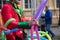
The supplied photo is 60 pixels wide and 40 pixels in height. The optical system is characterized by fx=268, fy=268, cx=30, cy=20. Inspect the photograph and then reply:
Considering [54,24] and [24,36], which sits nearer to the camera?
[24,36]

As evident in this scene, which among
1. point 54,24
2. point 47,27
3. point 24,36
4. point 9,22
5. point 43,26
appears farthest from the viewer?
point 54,24

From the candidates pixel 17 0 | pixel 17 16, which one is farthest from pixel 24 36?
pixel 17 0

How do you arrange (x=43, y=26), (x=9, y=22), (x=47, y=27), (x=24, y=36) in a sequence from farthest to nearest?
1. (x=43, y=26)
2. (x=47, y=27)
3. (x=24, y=36)
4. (x=9, y=22)

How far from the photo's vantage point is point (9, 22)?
2785 mm

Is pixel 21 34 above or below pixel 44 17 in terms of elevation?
above

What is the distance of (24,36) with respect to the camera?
2.97 m

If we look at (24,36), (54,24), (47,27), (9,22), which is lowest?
(54,24)

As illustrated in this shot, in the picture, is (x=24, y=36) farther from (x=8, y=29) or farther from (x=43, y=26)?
(x=43, y=26)

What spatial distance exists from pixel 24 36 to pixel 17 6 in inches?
14.8

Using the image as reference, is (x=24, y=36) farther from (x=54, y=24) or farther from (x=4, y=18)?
(x=54, y=24)

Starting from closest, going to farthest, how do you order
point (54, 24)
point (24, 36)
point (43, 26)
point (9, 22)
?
point (9, 22) < point (24, 36) < point (43, 26) < point (54, 24)

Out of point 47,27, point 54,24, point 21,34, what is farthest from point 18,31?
point 54,24

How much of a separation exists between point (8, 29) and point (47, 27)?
9.04 meters

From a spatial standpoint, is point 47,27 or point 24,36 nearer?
point 24,36
